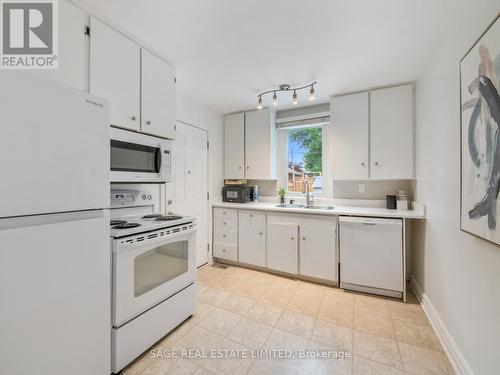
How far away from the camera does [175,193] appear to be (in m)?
2.73

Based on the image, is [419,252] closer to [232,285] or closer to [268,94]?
[232,285]

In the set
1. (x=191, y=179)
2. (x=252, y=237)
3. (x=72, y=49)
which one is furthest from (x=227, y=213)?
(x=72, y=49)

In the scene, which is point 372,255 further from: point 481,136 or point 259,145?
point 259,145

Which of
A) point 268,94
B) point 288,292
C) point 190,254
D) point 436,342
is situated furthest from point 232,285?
point 268,94

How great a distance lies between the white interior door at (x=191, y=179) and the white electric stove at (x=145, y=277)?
664 millimetres

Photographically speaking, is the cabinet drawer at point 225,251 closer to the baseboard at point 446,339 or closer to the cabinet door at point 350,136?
the cabinet door at point 350,136

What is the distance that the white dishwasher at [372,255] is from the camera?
2.28m

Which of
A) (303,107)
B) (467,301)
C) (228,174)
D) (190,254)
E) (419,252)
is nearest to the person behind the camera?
(467,301)

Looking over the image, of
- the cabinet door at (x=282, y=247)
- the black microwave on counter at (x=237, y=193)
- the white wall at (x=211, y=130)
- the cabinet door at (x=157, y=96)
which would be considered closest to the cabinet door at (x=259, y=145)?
the black microwave on counter at (x=237, y=193)

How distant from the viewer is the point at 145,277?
1.61m

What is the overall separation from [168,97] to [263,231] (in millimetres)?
A: 1975

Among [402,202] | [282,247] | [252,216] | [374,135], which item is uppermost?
[374,135]

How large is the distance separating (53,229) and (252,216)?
2303 mm
